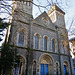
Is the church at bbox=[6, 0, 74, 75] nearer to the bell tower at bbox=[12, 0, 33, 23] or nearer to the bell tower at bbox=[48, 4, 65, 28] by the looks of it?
the bell tower at bbox=[12, 0, 33, 23]

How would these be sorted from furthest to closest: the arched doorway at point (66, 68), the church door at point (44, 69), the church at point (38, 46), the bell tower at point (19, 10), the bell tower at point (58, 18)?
1. the bell tower at point (58, 18)
2. the arched doorway at point (66, 68)
3. the church door at point (44, 69)
4. the church at point (38, 46)
5. the bell tower at point (19, 10)

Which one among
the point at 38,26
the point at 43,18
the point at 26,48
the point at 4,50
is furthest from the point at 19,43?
the point at 43,18

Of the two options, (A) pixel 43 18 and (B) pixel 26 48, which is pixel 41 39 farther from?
(A) pixel 43 18

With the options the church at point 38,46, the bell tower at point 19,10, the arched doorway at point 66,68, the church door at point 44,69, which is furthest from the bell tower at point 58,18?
the church door at point 44,69

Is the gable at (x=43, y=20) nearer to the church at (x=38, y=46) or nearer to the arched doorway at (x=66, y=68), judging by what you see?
the church at (x=38, y=46)

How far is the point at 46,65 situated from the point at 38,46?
3.66m

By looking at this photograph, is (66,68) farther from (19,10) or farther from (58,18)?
(19,10)

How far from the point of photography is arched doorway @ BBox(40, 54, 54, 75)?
14.6 m

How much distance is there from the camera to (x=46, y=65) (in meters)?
15.4

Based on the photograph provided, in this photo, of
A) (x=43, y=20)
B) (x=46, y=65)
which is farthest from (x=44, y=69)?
(x=43, y=20)

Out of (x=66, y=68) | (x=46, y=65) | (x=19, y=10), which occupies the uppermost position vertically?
(x=19, y=10)

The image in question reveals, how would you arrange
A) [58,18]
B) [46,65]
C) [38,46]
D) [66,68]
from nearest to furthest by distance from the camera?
[38,46]
[46,65]
[66,68]
[58,18]

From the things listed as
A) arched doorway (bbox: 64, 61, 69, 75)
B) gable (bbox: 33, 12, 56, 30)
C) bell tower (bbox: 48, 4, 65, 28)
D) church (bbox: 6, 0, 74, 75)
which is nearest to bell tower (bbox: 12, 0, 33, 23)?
church (bbox: 6, 0, 74, 75)

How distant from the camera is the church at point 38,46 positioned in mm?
12719
